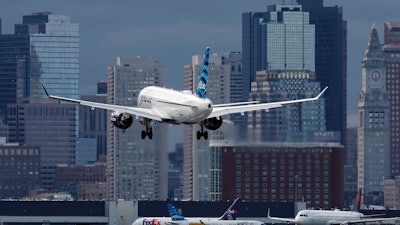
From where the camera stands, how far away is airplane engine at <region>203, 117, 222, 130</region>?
193375 mm

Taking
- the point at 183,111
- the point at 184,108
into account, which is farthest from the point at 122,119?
the point at 184,108

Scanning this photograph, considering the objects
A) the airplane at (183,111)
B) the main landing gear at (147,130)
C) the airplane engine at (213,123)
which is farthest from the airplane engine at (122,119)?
the airplane engine at (213,123)

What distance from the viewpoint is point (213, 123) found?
19412 centimetres

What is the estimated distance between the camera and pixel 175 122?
195 m

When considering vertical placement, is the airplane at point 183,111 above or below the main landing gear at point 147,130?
Result: above

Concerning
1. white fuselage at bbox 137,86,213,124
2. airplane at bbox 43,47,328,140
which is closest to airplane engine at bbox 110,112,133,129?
airplane at bbox 43,47,328,140

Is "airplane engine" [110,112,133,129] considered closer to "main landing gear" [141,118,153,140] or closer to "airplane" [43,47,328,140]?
"airplane" [43,47,328,140]

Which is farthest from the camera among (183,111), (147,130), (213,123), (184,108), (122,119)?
(122,119)

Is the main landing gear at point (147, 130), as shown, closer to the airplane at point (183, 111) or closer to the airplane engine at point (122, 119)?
the airplane at point (183, 111)

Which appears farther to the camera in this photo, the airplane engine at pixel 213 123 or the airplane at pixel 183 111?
the airplane engine at pixel 213 123

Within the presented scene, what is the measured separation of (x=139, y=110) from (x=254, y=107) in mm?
11927

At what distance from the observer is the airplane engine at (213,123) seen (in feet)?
634

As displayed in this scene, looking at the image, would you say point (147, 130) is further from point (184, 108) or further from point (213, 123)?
point (213, 123)

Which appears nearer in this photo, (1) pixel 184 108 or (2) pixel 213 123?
(1) pixel 184 108
